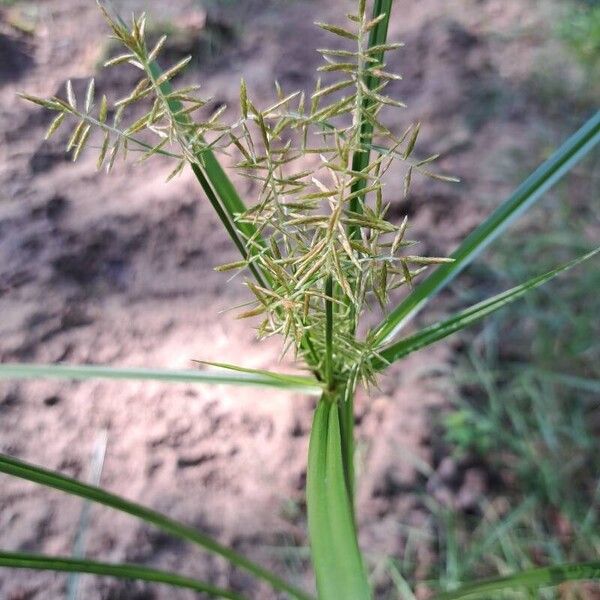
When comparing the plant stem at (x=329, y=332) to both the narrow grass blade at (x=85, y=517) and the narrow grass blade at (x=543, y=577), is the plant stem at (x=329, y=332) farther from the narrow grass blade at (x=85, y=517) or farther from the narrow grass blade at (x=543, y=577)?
the narrow grass blade at (x=85, y=517)

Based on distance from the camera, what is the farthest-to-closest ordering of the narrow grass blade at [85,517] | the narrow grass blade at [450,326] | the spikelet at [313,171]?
the narrow grass blade at [85,517], the narrow grass blade at [450,326], the spikelet at [313,171]

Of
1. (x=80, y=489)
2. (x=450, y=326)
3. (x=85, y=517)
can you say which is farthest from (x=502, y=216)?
(x=85, y=517)

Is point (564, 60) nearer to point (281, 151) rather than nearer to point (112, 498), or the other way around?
point (281, 151)

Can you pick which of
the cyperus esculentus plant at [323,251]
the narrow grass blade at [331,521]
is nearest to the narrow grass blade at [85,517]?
the cyperus esculentus plant at [323,251]

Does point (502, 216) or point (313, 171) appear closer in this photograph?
point (313, 171)

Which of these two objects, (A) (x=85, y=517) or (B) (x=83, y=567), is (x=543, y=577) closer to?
(B) (x=83, y=567)

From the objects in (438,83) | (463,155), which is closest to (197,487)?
(463,155)

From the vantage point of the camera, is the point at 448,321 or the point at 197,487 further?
the point at 197,487

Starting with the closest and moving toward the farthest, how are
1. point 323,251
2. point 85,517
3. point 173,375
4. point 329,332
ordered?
point 323,251
point 329,332
point 173,375
point 85,517
